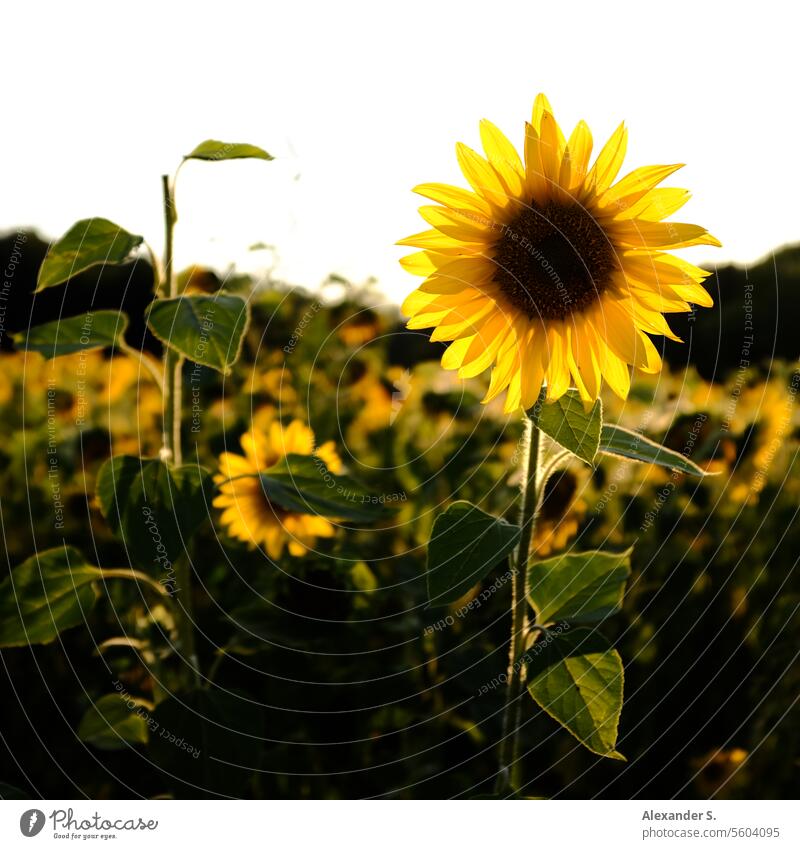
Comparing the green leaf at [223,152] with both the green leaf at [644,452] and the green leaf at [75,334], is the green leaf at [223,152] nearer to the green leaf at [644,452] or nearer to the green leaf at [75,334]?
the green leaf at [75,334]

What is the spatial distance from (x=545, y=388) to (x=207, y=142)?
477mm

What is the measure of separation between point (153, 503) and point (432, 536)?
1.08 ft

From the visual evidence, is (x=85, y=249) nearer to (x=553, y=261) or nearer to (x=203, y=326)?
(x=203, y=326)

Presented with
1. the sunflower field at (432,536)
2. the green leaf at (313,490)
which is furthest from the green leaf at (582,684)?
the green leaf at (313,490)

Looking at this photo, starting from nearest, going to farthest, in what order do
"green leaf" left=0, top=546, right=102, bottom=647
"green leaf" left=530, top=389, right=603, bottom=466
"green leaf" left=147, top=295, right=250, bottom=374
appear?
1. "green leaf" left=530, top=389, right=603, bottom=466
2. "green leaf" left=147, top=295, right=250, bottom=374
3. "green leaf" left=0, top=546, right=102, bottom=647

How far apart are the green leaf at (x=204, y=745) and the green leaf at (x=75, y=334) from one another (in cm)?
46

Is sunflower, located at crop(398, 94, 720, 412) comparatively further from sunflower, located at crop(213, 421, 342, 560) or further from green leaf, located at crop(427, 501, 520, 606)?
sunflower, located at crop(213, 421, 342, 560)

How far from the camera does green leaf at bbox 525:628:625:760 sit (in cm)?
84

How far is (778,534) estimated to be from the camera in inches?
76.7

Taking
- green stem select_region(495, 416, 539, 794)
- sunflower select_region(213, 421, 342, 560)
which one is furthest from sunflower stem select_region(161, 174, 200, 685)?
green stem select_region(495, 416, 539, 794)

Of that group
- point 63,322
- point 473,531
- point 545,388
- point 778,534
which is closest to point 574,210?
point 545,388

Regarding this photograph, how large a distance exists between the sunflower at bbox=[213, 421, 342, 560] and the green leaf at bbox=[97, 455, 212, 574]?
387mm

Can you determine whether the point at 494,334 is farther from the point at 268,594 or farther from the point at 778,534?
the point at 778,534

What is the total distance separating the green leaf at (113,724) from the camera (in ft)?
3.67
